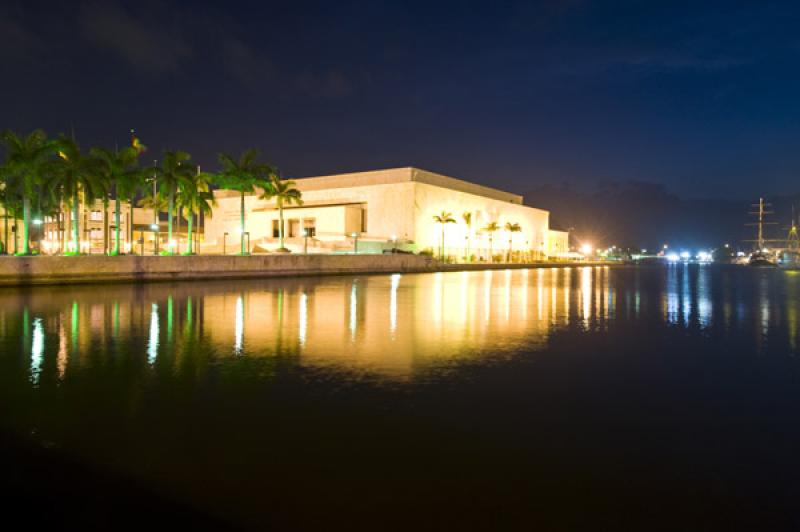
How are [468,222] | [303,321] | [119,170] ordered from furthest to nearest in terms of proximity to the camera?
[468,222], [119,170], [303,321]

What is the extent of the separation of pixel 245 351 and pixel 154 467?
538 centimetres

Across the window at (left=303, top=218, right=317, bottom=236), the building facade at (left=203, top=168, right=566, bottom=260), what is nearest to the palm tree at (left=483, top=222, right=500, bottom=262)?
the building facade at (left=203, top=168, right=566, bottom=260)

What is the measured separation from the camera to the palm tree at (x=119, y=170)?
36.2 metres

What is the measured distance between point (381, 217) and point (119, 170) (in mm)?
41888

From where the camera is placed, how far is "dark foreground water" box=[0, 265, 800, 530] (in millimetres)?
3906

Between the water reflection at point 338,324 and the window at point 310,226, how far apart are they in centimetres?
5600

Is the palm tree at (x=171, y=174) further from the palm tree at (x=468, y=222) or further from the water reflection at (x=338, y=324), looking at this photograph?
the palm tree at (x=468, y=222)

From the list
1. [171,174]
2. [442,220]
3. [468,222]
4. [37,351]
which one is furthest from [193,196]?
[468,222]

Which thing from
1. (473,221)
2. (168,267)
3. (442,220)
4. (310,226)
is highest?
(473,221)

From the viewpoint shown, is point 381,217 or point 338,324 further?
point 381,217

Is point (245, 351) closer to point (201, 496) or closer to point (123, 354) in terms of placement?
point (123, 354)

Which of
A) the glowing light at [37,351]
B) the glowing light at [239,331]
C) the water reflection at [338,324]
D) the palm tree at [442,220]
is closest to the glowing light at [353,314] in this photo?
the water reflection at [338,324]

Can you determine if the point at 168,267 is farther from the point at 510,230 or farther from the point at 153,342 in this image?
the point at 510,230

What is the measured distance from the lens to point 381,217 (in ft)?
247
